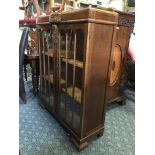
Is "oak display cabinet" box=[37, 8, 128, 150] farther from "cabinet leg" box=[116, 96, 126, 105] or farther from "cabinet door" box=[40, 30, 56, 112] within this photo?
"cabinet leg" box=[116, 96, 126, 105]

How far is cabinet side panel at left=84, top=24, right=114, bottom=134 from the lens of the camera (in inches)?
46.4

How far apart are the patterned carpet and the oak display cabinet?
10 centimetres

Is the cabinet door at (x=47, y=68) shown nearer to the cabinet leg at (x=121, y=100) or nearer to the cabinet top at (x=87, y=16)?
the cabinet top at (x=87, y=16)

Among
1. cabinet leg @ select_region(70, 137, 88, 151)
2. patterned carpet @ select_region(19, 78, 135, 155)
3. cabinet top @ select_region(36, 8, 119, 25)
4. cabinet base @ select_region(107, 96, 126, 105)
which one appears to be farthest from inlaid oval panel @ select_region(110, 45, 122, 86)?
cabinet leg @ select_region(70, 137, 88, 151)

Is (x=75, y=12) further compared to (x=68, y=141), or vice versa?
(x=68, y=141)

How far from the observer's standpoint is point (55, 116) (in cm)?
180

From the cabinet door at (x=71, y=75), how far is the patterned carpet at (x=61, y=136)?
200 millimetres

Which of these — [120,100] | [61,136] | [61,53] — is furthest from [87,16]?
[120,100]

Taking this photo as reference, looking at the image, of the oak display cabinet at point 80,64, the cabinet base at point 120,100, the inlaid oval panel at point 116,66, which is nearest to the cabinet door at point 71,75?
the oak display cabinet at point 80,64

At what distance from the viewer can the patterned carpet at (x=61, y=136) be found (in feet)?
4.69
